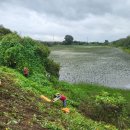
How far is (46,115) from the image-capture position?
13.0 meters

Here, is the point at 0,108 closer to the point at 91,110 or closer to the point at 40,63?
the point at 91,110

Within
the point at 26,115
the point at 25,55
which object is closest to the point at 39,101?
the point at 26,115

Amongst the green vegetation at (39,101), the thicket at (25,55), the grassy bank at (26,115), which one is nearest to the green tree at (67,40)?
the green vegetation at (39,101)

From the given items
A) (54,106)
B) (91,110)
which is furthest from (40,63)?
(54,106)

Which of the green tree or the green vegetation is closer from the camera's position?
the green vegetation

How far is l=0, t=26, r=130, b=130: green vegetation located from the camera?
11734mm

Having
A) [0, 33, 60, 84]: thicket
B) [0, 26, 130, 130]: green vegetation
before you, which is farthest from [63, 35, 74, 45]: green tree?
[0, 33, 60, 84]: thicket

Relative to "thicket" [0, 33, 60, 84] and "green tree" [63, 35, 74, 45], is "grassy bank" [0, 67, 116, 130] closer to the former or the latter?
"thicket" [0, 33, 60, 84]

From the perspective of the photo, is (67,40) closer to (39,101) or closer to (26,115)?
(39,101)

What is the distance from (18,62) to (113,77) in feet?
67.0

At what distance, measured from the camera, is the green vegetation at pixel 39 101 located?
11734mm

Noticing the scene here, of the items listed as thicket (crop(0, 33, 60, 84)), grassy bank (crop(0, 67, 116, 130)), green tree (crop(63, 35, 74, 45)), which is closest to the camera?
grassy bank (crop(0, 67, 116, 130))

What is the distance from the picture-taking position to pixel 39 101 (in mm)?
15352

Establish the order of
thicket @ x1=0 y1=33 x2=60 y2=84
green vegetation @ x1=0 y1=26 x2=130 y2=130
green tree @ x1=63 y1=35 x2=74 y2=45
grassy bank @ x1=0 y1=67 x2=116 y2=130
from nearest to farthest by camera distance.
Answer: grassy bank @ x1=0 y1=67 x2=116 y2=130 < green vegetation @ x1=0 y1=26 x2=130 y2=130 < thicket @ x1=0 y1=33 x2=60 y2=84 < green tree @ x1=63 y1=35 x2=74 y2=45
